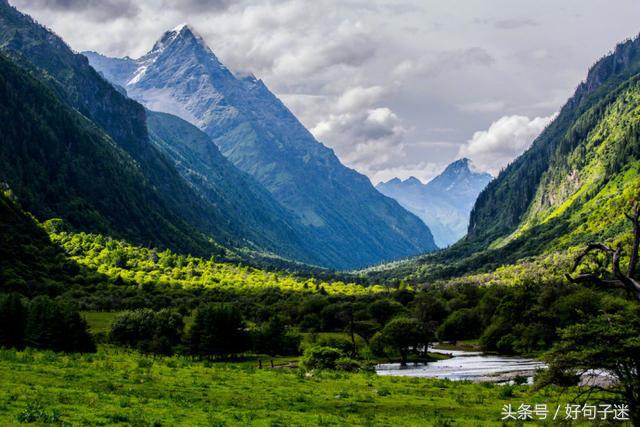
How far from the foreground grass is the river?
34112mm

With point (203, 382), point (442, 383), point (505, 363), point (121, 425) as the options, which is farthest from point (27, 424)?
point (505, 363)

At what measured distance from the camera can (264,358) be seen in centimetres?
13188

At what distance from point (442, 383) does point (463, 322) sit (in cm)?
12328

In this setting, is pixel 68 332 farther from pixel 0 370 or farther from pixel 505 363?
pixel 505 363

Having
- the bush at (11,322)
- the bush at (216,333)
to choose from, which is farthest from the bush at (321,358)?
the bush at (11,322)

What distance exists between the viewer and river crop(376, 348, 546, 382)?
308 feet

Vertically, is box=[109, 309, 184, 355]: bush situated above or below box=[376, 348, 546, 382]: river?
above

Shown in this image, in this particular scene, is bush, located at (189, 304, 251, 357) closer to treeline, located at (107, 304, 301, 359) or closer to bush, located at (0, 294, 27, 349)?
treeline, located at (107, 304, 301, 359)

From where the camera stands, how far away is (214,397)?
41656mm

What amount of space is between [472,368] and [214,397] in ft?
259

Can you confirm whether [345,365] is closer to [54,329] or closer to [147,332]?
[54,329]

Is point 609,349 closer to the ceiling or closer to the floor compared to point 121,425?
closer to the ceiling

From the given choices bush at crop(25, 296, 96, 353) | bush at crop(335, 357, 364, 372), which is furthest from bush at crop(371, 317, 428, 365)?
bush at crop(25, 296, 96, 353)

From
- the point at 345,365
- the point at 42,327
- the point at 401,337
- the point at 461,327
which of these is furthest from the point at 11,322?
the point at 461,327
